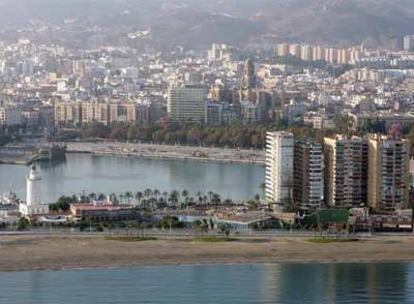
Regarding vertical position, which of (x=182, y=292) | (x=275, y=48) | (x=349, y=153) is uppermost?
(x=275, y=48)

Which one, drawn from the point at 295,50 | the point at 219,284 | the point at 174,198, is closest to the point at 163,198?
the point at 174,198

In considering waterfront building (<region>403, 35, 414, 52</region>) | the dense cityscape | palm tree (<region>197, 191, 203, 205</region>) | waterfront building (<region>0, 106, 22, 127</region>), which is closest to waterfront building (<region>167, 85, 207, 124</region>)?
the dense cityscape

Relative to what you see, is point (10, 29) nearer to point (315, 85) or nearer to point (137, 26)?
point (137, 26)

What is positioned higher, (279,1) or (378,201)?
(279,1)

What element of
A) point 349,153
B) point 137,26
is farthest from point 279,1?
point 349,153

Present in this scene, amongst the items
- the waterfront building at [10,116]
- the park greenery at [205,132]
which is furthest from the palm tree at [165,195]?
the waterfront building at [10,116]

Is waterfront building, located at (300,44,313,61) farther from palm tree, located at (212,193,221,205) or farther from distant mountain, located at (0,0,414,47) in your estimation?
palm tree, located at (212,193,221,205)
